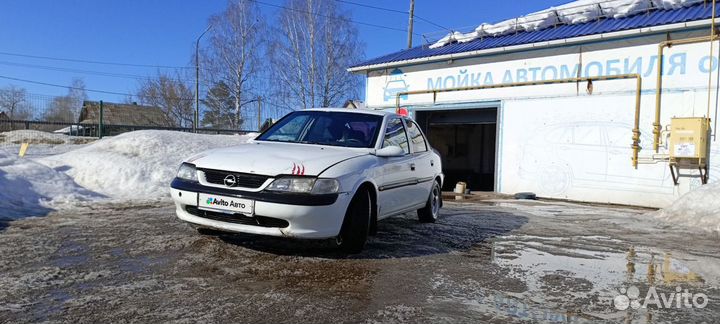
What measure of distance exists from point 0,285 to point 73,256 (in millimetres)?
Answer: 948

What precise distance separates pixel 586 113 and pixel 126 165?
31.2 feet

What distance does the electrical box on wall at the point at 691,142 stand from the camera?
966 centimetres

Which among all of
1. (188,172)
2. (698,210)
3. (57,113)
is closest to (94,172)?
(188,172)

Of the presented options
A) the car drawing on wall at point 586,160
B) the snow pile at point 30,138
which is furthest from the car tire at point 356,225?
the snow pile at point 30,138

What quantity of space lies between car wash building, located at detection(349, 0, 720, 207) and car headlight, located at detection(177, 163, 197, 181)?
8971mm

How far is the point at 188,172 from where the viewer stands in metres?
4.89

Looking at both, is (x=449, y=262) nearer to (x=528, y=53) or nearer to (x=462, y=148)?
(x=528, y=53)

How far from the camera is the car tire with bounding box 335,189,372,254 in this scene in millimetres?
4906

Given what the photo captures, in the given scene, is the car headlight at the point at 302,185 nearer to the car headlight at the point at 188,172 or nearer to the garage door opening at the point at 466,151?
the car headlight at the point at 188,172

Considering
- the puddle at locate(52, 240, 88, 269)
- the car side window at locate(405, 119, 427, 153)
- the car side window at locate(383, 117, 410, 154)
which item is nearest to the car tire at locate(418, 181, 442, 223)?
the car side window at locate(405, 119, 427, 153)

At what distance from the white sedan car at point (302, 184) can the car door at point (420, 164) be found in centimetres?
51

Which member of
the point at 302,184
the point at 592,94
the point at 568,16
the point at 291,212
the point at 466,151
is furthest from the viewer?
the point at 466,151

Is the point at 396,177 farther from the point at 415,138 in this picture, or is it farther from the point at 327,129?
the point at 415,138

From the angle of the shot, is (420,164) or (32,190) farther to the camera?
(32,190)
